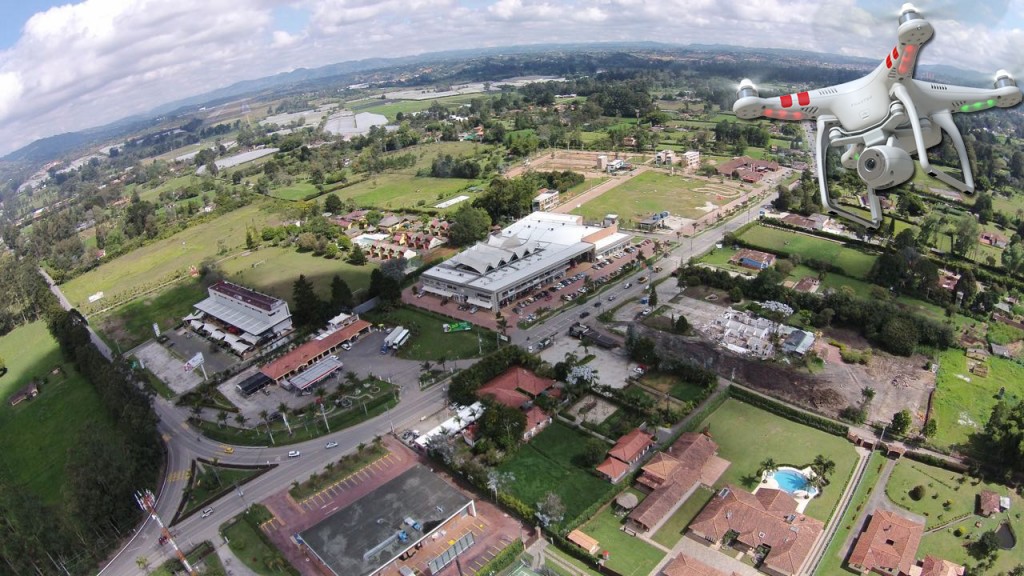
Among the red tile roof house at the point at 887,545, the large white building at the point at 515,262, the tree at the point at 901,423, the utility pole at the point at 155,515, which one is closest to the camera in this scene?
the red tile roof house at the point at 887,545

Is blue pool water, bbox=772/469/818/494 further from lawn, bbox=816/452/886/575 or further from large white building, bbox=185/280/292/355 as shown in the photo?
large white building, bbox=185/280/292/355

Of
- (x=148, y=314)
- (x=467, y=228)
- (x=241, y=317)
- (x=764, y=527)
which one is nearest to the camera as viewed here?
(x=764, y=527)

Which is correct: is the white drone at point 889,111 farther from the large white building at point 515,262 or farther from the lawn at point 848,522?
the large white building at point 515,262

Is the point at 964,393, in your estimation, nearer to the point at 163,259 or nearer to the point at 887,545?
the point at 887,545

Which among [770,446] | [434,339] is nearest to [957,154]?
[770,446]

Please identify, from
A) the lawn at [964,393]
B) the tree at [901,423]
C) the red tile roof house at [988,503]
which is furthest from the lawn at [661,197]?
the red tile roof house at [988,503]

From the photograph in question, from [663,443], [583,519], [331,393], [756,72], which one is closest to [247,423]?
[331,393]
